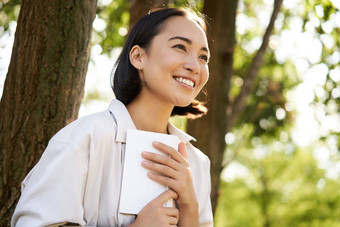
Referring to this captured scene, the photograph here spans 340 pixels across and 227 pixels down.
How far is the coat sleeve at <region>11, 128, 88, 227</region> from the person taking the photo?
7.16ft

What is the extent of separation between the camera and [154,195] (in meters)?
2.43

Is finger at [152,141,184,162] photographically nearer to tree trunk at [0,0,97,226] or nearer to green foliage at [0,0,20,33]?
tree trunk at [0,0,97,226]

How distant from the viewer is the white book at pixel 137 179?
2.36 m

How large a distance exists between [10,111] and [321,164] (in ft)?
75.1

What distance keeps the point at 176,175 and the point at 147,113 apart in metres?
0.40

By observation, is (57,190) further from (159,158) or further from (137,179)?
(159,158)

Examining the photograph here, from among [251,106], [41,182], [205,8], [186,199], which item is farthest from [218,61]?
[251,106]

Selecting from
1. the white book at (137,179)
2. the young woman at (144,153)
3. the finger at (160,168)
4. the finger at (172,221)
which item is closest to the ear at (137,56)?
the young woman at (144,153)

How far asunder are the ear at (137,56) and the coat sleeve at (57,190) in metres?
0.60

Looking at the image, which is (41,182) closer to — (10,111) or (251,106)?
(10,111)

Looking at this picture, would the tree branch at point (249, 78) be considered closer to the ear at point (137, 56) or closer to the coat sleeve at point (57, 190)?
the ear at point (137, 56)

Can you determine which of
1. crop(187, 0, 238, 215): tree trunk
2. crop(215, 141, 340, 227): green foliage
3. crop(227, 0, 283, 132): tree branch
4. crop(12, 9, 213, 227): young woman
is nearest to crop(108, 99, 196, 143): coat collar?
crop(12, 9, 213, 227): young woman

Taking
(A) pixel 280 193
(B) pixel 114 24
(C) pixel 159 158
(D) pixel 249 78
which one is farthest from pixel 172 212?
(A) pixel 280 193

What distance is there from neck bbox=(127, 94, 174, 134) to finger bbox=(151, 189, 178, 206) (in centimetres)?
40
